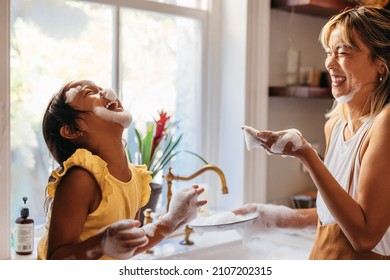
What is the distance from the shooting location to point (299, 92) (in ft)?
5.58

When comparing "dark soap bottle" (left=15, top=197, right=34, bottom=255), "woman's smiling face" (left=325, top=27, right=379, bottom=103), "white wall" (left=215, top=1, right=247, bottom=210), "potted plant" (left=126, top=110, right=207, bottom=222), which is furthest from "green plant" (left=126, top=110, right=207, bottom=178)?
"woman's smiling face" (left=325, top=27, right=379, bottom=103)

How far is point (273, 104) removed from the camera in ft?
5.56

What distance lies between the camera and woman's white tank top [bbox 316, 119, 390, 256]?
3.99 ft

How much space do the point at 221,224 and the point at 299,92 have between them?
540mm

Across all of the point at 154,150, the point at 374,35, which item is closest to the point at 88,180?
the point at 154,150

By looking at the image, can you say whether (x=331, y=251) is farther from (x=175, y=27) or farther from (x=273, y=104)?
(x=175, y=27)

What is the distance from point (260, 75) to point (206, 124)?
0.20 m

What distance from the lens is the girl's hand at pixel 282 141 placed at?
3.93 feet

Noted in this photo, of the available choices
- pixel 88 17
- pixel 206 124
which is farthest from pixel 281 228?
pixel 88 17

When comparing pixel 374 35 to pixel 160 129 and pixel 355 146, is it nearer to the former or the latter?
pixel 355 146

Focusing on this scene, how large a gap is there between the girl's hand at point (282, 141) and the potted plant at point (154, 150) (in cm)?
22

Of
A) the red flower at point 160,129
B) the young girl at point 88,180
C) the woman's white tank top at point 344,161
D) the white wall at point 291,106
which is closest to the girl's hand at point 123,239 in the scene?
the young girl at point 88,180

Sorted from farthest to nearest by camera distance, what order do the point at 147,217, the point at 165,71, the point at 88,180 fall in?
1. the point at 165,71
2. the point at 147,217
3. the point at 88,180

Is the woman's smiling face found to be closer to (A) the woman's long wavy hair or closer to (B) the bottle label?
(A) the woman's long wavy hair
